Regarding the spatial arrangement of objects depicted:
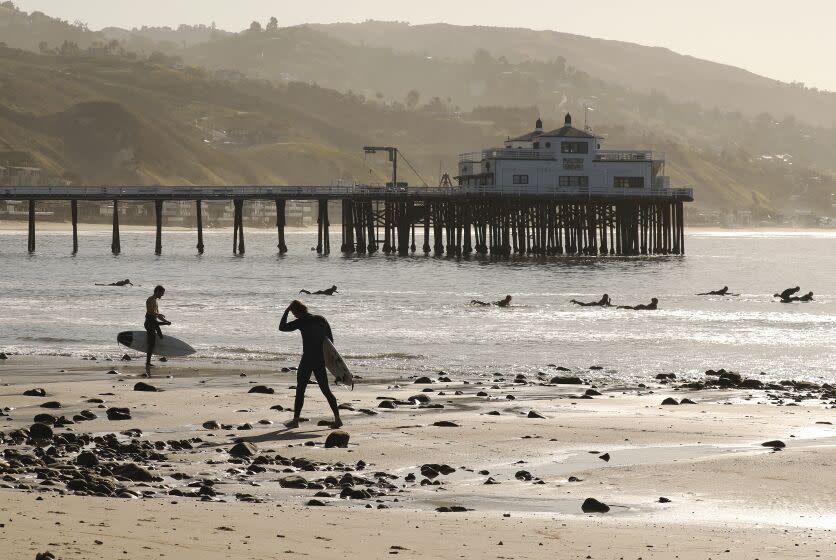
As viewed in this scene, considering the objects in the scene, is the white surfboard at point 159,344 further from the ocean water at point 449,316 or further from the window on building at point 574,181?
the window on building at point 574,181

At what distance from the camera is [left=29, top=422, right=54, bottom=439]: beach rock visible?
51.0 ft

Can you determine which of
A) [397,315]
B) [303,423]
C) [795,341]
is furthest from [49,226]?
[303,423]

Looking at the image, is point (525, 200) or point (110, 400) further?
point (525, 200)

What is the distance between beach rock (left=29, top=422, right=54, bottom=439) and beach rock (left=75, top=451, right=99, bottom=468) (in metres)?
1.88

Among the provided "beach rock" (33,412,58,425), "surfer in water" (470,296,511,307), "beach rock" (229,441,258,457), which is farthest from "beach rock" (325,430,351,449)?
"surfer in water" (470,296,511,307)

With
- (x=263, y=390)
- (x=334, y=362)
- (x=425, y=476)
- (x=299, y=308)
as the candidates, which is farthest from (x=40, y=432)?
(x=263, y=390)

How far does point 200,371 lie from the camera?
83.6 feet

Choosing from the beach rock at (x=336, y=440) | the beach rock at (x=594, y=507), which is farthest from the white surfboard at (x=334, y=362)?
the beach rock at (x=594, y=507)

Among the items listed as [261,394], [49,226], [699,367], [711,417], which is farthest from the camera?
[49,226]

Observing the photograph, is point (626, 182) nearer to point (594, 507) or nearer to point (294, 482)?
point (294, 482)

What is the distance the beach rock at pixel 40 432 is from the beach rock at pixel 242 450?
231cm

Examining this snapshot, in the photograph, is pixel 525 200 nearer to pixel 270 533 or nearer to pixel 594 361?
pixel 594 361

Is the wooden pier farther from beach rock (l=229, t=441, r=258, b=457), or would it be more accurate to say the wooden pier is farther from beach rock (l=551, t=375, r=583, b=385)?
beach rock (l=229, t=441, r=258, b=457)

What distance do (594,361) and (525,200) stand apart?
66271 mm
